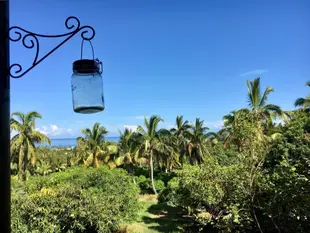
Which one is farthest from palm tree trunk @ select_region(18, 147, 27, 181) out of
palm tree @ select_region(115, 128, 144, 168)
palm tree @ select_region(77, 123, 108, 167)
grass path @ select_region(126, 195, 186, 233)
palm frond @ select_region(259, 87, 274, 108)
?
palm frond @ select_region(259, 87, 274, 108)

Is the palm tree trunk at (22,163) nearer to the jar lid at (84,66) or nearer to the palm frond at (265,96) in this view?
the palm frond at (265,96)

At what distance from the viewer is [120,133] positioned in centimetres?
2978

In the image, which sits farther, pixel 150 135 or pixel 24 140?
pixel 150 135

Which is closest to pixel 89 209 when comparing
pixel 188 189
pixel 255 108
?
pixel 188 189

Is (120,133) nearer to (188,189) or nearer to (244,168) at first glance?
(188,189)

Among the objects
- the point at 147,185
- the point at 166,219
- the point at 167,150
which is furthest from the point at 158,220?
the point at 147,185

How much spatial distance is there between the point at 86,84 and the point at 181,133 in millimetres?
26490

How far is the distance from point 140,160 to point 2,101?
25.2 metres

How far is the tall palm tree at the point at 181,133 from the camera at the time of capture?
2770 cm

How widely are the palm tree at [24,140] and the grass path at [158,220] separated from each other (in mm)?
10151

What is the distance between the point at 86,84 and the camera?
218cm

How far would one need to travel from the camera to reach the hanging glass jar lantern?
7.13ft

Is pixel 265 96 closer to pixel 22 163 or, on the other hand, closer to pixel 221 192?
pixel 221 192

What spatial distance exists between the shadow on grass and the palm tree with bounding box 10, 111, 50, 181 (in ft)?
33.7
